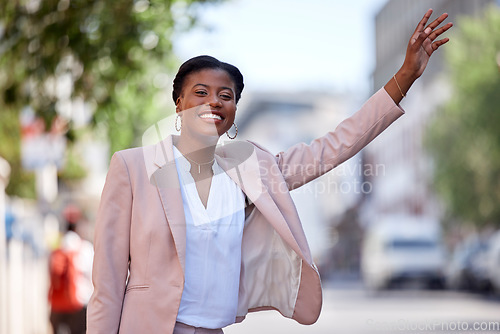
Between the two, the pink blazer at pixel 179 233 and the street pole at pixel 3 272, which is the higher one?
the street pole at pixel 3 272

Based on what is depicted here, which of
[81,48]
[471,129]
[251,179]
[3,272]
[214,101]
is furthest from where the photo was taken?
[471,129]

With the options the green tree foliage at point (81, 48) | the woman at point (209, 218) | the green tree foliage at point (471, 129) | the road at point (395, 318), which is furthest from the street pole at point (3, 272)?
the green tree foliage at point (471, 129)

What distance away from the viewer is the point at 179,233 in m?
3.25

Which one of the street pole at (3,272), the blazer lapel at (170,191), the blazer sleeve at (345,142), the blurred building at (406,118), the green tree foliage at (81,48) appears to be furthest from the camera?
the blurred building at (406,118)

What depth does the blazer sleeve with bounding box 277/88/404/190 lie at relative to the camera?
3473 mm

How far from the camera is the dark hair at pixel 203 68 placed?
3.42m

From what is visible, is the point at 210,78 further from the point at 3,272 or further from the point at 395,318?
the point at 395,318

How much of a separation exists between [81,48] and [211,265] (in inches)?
232

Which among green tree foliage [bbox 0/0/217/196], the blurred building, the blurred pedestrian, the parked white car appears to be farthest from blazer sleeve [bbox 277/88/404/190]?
the blurred building

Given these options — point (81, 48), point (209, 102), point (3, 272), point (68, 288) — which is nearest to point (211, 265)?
point (209, 102)

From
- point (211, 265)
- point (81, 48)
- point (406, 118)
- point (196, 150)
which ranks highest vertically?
point (406, 118)

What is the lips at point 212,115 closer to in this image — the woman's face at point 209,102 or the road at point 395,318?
the woman's face at point 209,102

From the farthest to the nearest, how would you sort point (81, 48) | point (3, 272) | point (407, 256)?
1. point (407, 256)
2. point (3, 272)
3. point (81, 48)

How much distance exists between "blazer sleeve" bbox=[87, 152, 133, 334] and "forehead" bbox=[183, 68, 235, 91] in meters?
0.38
